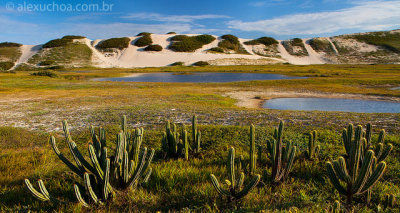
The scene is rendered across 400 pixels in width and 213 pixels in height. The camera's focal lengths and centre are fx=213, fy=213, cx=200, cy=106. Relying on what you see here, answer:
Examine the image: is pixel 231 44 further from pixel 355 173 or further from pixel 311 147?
pixel 355 173

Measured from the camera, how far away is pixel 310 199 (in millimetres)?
3537

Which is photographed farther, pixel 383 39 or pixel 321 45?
pixel 321 45

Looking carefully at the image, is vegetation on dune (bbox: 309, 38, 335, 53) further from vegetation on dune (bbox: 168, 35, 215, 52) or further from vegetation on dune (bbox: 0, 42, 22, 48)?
vegetation on dune (bbox: 0, 42, 22, 48)

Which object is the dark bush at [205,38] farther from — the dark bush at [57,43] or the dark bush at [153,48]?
the dark bush at [57,43]

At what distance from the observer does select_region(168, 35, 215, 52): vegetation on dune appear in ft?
459

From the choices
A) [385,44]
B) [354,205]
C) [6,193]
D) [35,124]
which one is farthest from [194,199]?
[385,44]

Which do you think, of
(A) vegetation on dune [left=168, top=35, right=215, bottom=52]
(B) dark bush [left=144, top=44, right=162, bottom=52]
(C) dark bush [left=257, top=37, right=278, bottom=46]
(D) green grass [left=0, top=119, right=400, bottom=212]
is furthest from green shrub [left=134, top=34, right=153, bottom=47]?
(D) green grass [left=0, top=119, right=400, bottom=212]

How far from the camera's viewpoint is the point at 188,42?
14738 centimetres

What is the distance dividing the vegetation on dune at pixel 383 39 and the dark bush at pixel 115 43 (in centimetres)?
15671

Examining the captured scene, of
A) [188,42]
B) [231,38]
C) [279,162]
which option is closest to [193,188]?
[279,162]

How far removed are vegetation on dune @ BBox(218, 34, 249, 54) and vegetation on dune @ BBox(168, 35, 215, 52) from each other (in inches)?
388

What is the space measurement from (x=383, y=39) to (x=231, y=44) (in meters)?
97.6

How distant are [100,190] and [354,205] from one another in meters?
4.14

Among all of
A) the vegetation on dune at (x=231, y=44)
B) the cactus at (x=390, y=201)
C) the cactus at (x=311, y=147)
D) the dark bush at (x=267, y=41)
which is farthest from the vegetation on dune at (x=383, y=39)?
the cactus at (x=390, y=201)
